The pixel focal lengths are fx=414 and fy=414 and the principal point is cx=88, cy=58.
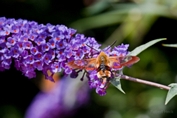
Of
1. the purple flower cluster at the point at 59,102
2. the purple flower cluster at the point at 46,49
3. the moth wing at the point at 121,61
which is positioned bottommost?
the purple flower cluster at the point at 59,102

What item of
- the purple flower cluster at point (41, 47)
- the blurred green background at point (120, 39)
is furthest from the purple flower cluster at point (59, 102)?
the purple flower cluster at point (41, 47)

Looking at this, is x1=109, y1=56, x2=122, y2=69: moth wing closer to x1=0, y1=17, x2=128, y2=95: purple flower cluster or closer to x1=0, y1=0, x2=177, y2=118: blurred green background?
x1=0, y1=17, x2=128, y2=95: purple flower cluster

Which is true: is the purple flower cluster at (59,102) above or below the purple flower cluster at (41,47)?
below

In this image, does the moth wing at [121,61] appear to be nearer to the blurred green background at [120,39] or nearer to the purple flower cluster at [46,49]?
the purple flower cluster at [46,49]

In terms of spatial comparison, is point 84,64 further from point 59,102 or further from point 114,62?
point 59,102

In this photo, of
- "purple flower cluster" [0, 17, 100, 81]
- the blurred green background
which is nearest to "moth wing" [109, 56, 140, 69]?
"purple flower cluster" [0, 17, 100, 81]

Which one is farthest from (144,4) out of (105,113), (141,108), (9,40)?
(9,40)

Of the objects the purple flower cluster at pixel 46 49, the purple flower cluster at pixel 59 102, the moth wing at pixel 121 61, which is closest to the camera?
the moth wing at pixel 121 61
